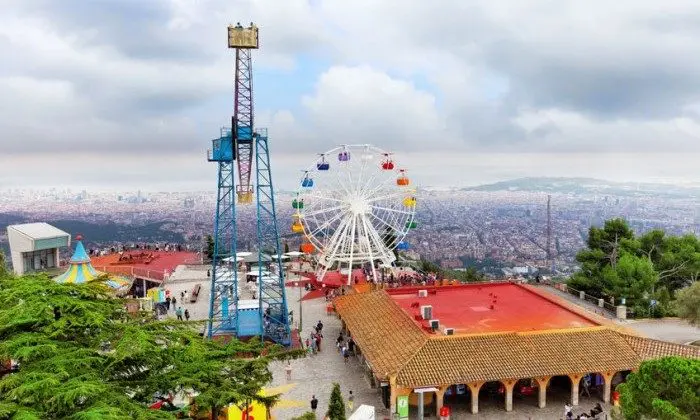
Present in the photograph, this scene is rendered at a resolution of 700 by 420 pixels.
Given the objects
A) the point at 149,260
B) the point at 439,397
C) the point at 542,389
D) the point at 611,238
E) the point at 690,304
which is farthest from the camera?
the point at 149,260

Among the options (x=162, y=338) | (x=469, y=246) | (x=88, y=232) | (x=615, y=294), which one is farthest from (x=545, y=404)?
(x=88, y=232)

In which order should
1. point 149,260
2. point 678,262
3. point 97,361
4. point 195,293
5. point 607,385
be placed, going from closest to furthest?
point 97,361 < point 607,385 < point 678,262 < point 195,293 < point 149,260

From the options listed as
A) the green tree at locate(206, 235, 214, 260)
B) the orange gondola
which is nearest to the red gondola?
the orange gondola

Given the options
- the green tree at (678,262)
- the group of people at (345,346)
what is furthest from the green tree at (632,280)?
the group of people at (345,346)

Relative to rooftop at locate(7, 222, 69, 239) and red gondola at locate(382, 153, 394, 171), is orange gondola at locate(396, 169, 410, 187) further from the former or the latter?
rooftop at locate(7, 222, 69, 239)

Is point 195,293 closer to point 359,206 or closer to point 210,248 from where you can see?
point 359,206

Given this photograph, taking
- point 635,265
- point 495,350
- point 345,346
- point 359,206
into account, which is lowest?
point 345,346

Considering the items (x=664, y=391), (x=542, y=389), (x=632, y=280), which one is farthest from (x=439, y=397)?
(x=632, y=280)
